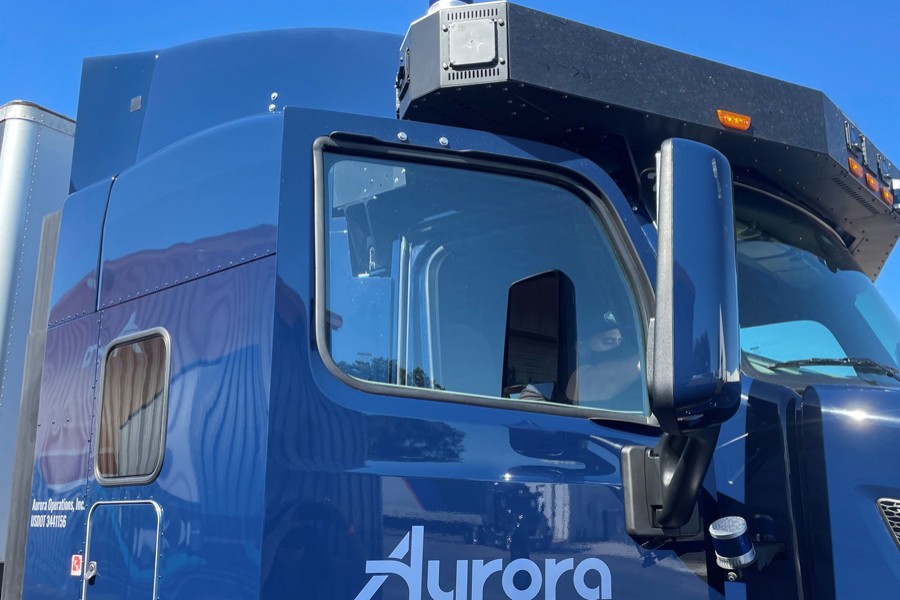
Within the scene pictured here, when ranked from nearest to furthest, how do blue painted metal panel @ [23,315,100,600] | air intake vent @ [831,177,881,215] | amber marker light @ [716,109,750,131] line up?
blue painted metal panel @ [23,315,100,600]
amber marker light @ [716,109,750,131]
air intake vent @ [831,177,881,215]

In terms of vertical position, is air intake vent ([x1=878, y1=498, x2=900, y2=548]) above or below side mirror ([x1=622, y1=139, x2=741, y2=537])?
below

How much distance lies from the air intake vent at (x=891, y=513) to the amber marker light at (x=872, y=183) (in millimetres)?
1290

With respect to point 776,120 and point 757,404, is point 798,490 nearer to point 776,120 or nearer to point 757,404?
point 757,404

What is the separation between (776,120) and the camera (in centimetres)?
287

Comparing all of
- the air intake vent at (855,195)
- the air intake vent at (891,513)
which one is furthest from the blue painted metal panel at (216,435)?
the air intake vent at (855,195)

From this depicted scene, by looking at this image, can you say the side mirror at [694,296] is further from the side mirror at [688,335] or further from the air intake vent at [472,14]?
the air intake vent at [472,14]

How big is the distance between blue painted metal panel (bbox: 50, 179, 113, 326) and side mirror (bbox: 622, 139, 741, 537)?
1.63 m

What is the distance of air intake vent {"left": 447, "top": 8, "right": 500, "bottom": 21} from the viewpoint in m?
2.51

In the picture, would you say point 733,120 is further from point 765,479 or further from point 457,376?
point 457,376

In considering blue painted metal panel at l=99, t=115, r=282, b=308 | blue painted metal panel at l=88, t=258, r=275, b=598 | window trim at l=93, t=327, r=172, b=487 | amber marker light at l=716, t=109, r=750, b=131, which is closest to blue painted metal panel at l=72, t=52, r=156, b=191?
blue painted metal panel at l=99, t=115, r=282, b=308

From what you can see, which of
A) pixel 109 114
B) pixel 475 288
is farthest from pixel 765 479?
pixel 109 114

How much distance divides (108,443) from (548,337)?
1.20m

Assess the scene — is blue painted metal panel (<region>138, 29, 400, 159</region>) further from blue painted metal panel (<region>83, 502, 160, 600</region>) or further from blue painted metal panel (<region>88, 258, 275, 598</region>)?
blue painted metal panel (<region>83, 502, 160, 600</region>)

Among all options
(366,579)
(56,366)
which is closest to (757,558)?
(366,579)
